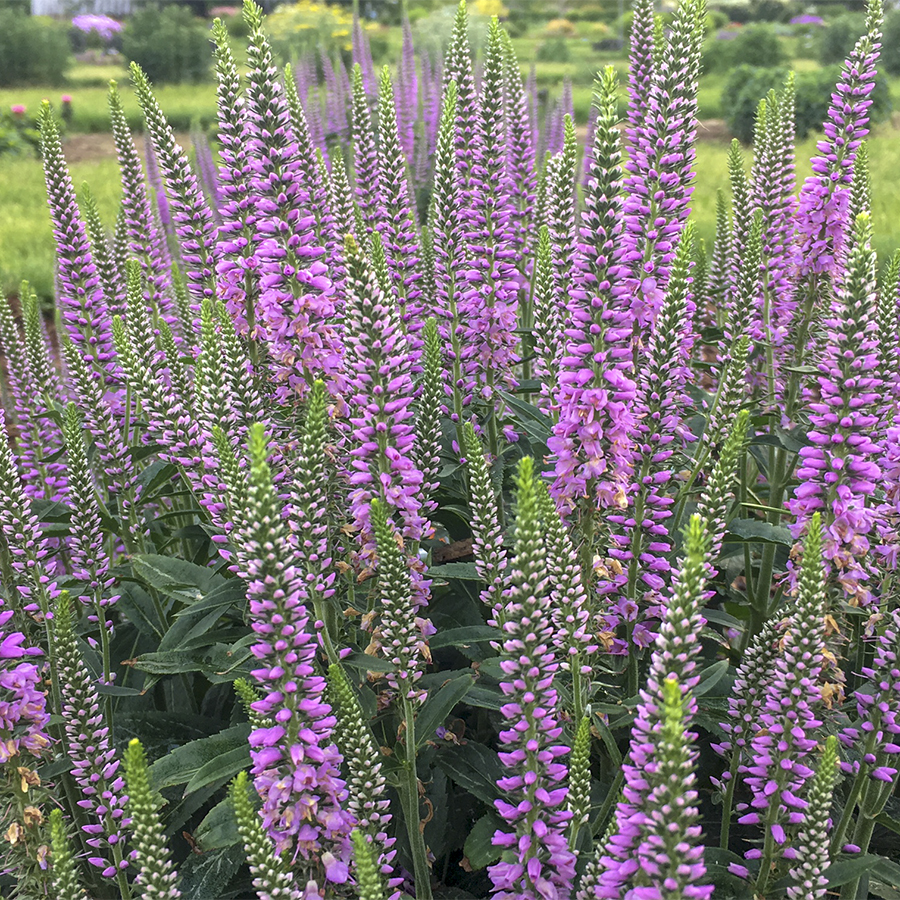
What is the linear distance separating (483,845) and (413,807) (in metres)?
0.30

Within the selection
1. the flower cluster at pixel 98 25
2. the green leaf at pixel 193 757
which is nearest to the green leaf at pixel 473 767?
the green leaf at pixel 193 757

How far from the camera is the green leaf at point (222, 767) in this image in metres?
3.16

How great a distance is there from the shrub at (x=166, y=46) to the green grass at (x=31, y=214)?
18.8ft

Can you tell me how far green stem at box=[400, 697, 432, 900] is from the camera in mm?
3260

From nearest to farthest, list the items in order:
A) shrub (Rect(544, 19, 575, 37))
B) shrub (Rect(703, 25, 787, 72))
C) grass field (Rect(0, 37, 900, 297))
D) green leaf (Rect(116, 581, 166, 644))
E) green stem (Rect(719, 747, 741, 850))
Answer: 1. green stem (Rect(719, 747, 741, 850))
2. green leaf (Rect(116, 581, 166, 644))
3. grass field (Rect(0, 37, 900, 297))
4. shrub (Rect(703, 25, 787, 72))
5. shrub (Rect(544, 19, 575, 37))

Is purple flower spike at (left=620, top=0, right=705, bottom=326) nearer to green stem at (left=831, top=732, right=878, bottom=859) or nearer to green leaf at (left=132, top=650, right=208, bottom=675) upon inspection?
green stem at (left=831, top=732, right=878, bottom=859)

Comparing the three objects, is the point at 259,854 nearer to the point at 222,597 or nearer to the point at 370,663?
the point at 370,663

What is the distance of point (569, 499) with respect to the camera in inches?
134

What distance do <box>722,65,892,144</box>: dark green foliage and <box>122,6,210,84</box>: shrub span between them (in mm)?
15620

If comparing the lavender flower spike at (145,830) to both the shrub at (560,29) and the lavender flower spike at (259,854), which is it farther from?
the shrub at (560,29)

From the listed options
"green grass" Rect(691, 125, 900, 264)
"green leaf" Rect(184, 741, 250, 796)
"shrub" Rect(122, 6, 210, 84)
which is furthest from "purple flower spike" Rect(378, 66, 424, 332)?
"shrub" Rect(122, 6, 210, 84)

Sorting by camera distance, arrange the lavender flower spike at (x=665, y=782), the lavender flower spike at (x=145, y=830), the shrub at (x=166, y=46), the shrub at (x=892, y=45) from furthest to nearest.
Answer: the shrub at (x=166, y=46) → the shrub at (x=892, y=45) → the lavender flower spike at (x=145, y=830) → the lavender flower spike at (x=665, y=782)

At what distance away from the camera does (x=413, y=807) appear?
3.33 metres

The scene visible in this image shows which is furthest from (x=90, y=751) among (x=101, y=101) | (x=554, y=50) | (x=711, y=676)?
(x=101, y=101)
